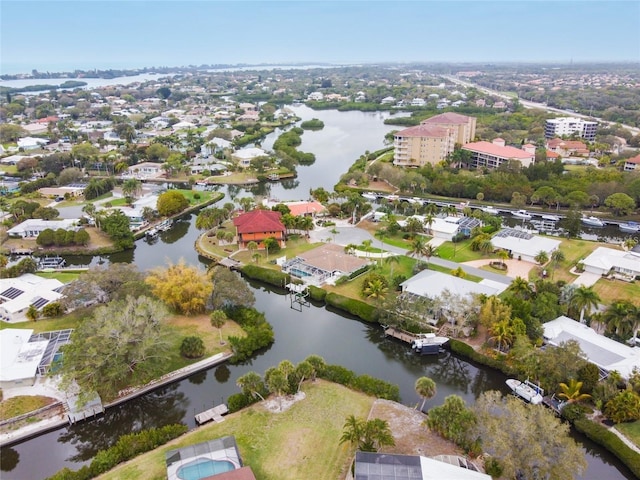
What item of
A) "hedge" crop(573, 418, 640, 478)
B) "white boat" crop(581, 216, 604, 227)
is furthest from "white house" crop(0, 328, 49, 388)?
"white boat" crop(581, 216, 604, 227)

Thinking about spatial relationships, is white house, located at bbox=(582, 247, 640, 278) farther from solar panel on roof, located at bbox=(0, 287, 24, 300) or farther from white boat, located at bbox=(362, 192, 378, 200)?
solar panel on roof, located at bbox=(0, 287, 24, 300)

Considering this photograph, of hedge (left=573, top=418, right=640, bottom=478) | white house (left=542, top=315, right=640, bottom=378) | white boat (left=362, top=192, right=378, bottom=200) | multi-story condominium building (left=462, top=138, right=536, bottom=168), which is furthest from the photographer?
multi-story condominium building (left=462, top=138, right=536, bottom=168)

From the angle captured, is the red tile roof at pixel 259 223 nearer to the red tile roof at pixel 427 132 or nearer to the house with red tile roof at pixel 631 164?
the red tile roof at pixel 427 132

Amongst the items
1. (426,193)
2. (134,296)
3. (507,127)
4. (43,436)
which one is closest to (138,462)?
(43,436)

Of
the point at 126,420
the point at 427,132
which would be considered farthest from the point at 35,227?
the point at 427,132

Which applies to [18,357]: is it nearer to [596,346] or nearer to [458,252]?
[596,346]
